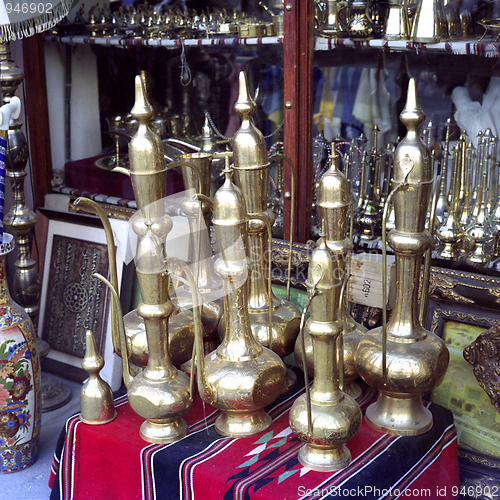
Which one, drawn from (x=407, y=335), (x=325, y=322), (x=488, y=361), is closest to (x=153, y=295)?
(x=325, y=322)

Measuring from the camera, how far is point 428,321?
1390 millimetres

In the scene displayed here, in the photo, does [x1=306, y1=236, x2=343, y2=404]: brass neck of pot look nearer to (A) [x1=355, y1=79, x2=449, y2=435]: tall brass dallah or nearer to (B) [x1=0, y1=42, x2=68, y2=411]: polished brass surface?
(A) [x1=355, y1=79, x2=449, y2=435]: tall brass dallah

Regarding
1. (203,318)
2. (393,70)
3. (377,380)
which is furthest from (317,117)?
(377,380)

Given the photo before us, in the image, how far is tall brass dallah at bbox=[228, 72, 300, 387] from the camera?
1.07m

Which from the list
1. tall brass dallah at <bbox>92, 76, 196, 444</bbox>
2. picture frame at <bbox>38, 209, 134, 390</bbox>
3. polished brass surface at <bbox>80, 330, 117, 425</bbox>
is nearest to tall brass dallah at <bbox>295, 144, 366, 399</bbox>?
tall brass dallah at <bbox>92, 76, 196, 444</bbox>

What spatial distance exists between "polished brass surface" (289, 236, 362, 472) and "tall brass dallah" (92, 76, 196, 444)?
217 mm

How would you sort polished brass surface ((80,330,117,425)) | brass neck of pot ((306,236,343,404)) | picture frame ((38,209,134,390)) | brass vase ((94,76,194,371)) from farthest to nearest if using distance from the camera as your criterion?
picture frame ((38,209,134,390)), polished brass surface ((80,330,117,425)), brass vase ((94,76,194,371)), brass neck of pot ((306,236,343,404))

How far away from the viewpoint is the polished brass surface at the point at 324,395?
88 cm

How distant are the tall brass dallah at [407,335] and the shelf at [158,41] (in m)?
0.71

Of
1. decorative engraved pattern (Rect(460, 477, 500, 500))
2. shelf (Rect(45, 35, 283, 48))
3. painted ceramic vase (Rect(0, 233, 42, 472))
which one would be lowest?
decorative engraved pattern (Rect(460, 477, 500, 500))

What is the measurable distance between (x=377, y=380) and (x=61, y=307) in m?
1.20

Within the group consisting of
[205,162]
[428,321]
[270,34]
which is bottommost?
[428,321]

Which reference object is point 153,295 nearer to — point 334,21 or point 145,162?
point 145,162

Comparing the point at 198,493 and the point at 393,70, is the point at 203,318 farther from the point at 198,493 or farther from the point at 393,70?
the point at 393,70
